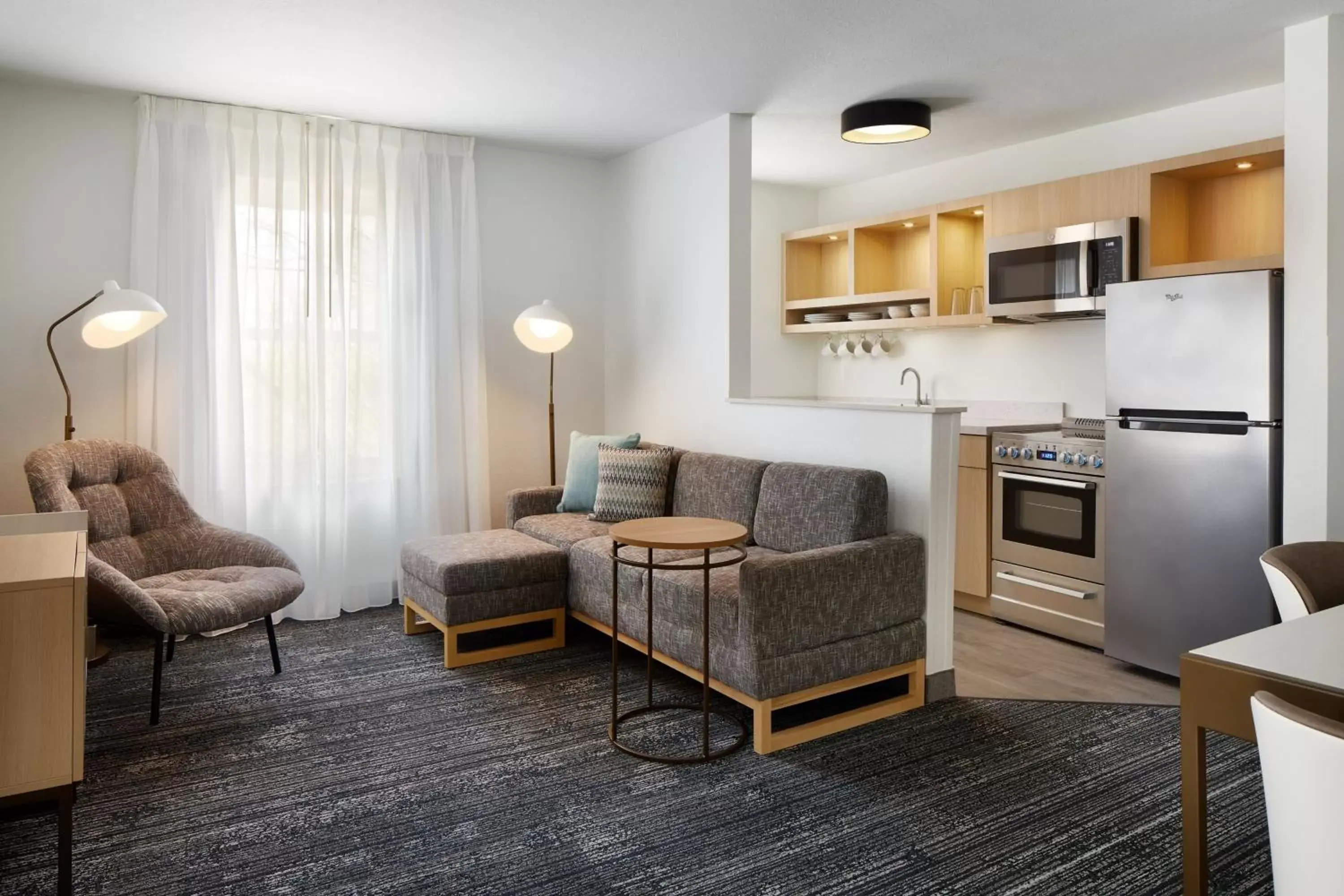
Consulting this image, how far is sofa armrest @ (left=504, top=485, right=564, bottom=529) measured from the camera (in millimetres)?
4680

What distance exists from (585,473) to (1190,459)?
2.74m

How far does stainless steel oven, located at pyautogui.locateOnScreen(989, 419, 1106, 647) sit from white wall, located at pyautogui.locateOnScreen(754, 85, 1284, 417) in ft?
2.01

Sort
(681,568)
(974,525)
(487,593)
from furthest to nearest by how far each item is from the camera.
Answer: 1. (974,525)
2. (487,593)
3. (681,568)

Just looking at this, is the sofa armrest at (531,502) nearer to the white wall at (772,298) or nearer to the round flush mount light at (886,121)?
the white wall at (772,298)

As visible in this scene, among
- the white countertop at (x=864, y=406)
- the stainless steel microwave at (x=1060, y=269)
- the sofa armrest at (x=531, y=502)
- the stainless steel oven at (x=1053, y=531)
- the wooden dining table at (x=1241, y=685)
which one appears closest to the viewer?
the wooden dining table at (x=1241, y=685)

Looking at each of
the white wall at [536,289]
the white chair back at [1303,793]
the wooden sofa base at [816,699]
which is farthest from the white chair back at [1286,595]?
the white wall at [536,289]

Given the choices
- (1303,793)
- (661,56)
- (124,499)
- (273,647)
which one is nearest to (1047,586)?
(661,56)

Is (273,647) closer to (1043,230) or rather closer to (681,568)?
(681,568)

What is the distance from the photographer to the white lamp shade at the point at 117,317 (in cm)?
365

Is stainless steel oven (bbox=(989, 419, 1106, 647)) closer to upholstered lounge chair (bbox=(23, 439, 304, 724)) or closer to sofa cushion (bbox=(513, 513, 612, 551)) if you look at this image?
sofa cushion (bbox=(513, 513, 612, 551))

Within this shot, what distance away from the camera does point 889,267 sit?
5.86 m

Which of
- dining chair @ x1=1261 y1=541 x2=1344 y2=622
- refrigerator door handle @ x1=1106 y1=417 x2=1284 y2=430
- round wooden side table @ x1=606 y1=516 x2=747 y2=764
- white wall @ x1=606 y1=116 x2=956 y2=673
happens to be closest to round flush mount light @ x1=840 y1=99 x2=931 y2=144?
white wall @ x1=606 y1=116 x2=956 y2=673

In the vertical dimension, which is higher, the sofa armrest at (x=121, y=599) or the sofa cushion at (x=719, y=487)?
the sofa cushion at (x=719, y=487)

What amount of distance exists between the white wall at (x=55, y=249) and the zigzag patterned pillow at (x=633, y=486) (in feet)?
7.60
